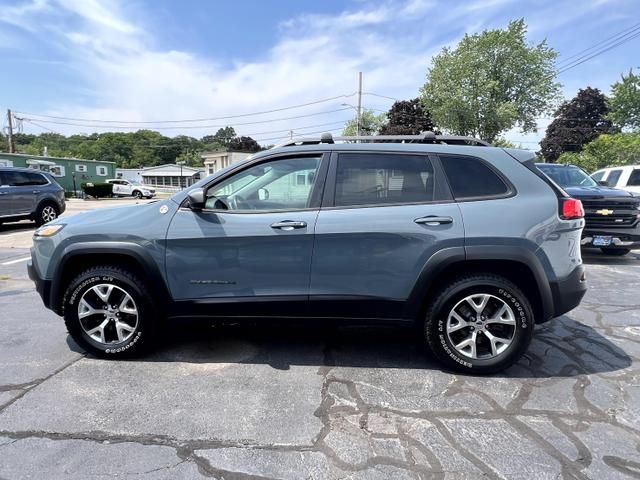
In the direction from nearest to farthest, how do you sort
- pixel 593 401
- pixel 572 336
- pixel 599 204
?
pixel 593 401, pixel 572 336, pixel 599 204

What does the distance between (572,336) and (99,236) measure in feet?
14.6

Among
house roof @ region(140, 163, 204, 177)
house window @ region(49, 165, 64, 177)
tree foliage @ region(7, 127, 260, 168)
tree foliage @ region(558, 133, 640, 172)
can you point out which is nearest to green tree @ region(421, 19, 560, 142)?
tree foliage @ region(558, 133, 640, 172)

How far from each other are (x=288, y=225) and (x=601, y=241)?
23.1ft

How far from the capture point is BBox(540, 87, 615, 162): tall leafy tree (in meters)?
62.7

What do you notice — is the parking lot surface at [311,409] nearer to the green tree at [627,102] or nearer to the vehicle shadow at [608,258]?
the vehicle shadow at [608,258]

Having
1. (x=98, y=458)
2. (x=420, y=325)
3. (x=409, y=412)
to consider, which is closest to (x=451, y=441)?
(x=409, y=412)

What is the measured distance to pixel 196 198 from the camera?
318 centimetres

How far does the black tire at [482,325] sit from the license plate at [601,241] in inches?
224

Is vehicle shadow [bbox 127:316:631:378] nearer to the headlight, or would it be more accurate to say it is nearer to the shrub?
the headlight

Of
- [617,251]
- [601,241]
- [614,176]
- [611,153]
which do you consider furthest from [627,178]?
[611,153]

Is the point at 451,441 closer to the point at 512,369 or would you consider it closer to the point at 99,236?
the point at 512,369

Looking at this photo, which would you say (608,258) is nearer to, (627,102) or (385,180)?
(385,180)

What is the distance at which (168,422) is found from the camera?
104 inches

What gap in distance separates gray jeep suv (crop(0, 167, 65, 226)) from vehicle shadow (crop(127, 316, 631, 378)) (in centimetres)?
1038
